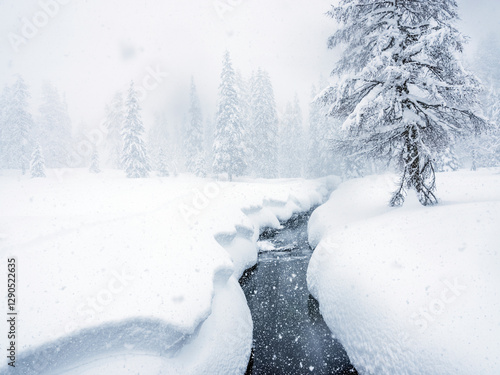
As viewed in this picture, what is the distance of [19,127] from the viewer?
33.7 m

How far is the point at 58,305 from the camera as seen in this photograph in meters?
5.12

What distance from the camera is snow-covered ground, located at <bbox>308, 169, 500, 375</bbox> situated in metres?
4.40

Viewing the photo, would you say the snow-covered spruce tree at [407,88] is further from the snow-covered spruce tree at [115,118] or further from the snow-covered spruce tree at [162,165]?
the snow-covered spruce tree at [115,118]

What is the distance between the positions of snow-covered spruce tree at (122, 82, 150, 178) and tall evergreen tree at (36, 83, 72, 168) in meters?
19.9

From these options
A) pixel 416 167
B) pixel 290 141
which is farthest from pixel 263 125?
pixel 416 167

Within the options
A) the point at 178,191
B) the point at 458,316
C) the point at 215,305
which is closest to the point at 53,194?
the point at 178,191

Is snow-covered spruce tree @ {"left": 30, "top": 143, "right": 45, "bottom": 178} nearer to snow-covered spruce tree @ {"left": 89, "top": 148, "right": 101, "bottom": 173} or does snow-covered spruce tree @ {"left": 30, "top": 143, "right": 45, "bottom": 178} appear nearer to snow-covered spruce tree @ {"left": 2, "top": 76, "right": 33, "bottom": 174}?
snow-covered spruce tree @ {"left": 2, "top": 76, "right": 33, "bottom": 174}

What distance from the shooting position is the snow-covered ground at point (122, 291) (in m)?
4.77

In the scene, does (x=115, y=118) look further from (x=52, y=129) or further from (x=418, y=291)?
(x=418, y=291)

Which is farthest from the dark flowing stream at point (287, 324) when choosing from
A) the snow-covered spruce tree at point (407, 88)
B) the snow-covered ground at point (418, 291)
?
the snow-covered spruce tree at point (407, 88)

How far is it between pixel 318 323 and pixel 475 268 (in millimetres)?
4524

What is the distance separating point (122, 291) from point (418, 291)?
6829 millimetres

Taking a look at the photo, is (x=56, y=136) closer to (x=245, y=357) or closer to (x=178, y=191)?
(x=178, y=191)

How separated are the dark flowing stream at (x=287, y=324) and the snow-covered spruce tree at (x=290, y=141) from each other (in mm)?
41674
